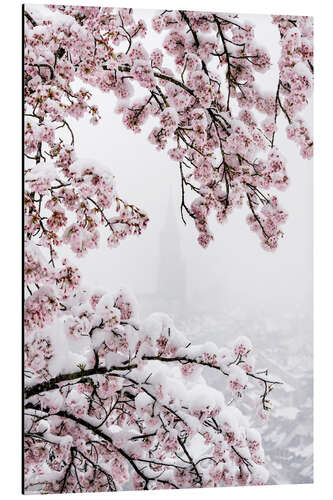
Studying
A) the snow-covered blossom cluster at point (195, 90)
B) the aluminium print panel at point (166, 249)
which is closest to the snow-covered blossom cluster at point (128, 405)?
the aluminium print panel at point (166, 249)

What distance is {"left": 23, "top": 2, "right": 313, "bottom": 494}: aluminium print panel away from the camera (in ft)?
11.8

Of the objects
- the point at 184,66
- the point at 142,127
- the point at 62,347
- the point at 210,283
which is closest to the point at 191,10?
the point at 184,66

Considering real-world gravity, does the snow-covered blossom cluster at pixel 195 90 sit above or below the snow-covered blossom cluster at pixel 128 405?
above

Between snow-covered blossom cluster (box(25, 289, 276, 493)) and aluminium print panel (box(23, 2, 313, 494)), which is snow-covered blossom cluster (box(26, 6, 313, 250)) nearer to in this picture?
aluminium print panel (box(23, 2, 313, 494))

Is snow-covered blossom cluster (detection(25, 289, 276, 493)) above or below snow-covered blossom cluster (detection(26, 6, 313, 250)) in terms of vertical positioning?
below

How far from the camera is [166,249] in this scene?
377 centimetres

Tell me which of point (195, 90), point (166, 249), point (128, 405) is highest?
point (195, 90)

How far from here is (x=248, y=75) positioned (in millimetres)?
3865

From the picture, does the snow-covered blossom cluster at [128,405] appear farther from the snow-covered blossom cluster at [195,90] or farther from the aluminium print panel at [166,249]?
the snow-covered blossom cluster at [195,90]

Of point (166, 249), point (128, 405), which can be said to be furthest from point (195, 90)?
point (128, 405)

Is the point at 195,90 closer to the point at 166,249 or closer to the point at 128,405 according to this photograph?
the point at 166,249

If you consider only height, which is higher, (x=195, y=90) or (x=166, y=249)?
(x=195, y=90)

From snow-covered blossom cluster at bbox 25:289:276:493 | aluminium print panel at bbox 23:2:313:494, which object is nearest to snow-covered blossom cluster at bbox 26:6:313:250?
aluminium print panel at bbox 23:2:313:494

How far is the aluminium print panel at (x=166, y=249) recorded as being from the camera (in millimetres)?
3584
